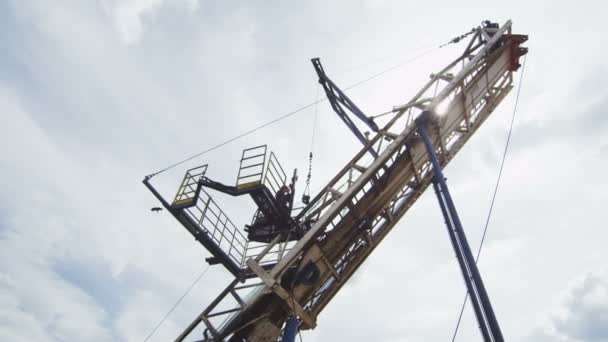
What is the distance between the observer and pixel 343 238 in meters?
8.87

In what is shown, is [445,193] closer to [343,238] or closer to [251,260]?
[343,238]

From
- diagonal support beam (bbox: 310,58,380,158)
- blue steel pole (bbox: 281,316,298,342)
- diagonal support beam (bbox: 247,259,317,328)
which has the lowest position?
Result: blue steel pole (bbox: 281,316,298,342)

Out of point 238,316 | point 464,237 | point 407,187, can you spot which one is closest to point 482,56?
point 407,187

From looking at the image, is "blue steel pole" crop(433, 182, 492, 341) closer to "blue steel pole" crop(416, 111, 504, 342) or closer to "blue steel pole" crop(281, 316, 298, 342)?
"blue steel pole" crop(416, 111, 504, 342)

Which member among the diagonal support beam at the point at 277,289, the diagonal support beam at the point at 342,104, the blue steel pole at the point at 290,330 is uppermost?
the diagonal support beam at the point at 342,104

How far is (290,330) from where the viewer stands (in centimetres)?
757

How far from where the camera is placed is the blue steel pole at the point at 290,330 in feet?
24.5

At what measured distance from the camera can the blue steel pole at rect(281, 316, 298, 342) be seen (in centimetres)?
746

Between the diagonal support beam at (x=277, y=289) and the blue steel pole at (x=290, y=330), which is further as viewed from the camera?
the blue steel pole at (x=290, y=330)

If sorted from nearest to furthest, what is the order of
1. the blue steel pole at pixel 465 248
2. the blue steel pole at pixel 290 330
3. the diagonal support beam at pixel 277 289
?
the blue steel pole at pixel 465 248, the diagonal support beam at pixel 277 289, the blue steel pole at pixel 290 330

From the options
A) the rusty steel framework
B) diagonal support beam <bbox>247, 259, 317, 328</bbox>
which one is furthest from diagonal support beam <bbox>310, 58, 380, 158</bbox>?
diagonal support beam <bbox>247, 259, 317, 328</bbox>

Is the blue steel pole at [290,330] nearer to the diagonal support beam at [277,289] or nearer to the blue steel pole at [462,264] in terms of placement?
the diagonal support beam at [277,289]

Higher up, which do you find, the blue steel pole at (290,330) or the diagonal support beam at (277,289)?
the diagonal support beam at (277,289)

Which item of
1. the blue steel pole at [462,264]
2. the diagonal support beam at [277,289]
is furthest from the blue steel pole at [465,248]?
the diagonal support beam at [277,289]
